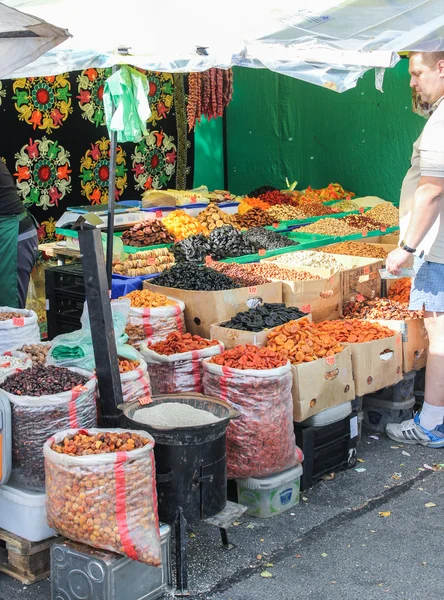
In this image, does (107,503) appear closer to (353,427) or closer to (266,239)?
(353,427)

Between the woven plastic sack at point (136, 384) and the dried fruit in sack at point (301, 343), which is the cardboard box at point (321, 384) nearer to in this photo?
the dried fruit in sack at point (301, 343)

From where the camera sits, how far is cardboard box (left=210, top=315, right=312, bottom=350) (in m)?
4.70

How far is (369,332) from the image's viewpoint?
5.14 m

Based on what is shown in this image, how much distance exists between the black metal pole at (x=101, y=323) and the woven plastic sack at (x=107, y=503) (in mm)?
576

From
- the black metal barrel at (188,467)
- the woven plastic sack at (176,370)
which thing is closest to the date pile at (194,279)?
the woven plastic sack at (176,370)

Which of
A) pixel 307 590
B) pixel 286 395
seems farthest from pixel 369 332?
pixel 307 590

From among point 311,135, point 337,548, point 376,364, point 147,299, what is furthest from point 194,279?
point 311,135

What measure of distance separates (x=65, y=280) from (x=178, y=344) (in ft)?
5.13

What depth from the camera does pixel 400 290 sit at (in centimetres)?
603

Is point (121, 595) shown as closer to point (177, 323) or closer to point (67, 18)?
point (177, 323)

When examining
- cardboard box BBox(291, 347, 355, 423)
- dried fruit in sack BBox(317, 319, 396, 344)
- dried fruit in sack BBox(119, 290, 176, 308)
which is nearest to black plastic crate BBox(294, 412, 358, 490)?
cardboard box BBox(291, 347, 355, 423)

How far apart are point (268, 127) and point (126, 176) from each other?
6.47 ft

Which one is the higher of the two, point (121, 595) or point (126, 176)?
point (126, 176)

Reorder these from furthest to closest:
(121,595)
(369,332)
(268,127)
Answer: (268,127) → (369,332) → (121,595)
